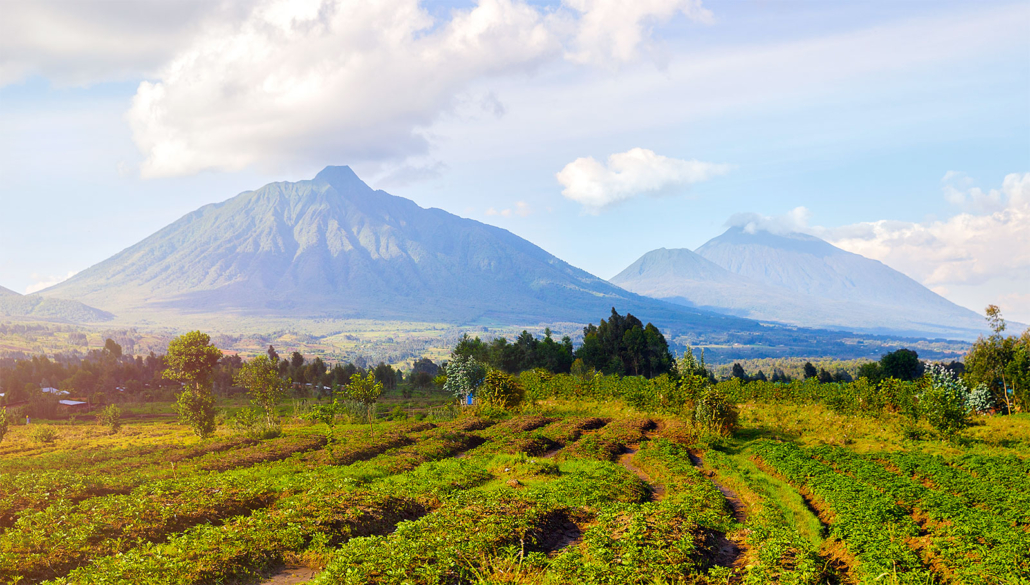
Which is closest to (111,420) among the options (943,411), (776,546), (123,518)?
(123,518)

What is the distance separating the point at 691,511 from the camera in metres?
15.2

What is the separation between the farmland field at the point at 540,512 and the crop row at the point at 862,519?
6 centimetres

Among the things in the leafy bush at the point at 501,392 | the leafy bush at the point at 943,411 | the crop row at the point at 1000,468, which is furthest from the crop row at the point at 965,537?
the leafy bush at the point at 501,392

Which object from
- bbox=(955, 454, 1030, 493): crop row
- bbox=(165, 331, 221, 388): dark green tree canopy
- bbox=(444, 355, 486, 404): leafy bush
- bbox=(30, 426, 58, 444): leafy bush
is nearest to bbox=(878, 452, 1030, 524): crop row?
bbox=(955, 454, 1030, 493): crop row

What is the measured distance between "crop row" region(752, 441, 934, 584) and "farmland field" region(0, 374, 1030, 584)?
6cm

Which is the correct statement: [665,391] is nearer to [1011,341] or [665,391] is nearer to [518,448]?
[518,448]

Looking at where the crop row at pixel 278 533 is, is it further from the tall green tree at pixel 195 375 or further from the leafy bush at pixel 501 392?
the leafy bush at pixel 501 392

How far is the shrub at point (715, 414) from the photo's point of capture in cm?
2794

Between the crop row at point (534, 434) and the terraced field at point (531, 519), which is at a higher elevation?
the terraced field at point (531, 519)

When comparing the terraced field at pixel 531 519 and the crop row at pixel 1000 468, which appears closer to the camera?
the terraced field at pixel 531 519

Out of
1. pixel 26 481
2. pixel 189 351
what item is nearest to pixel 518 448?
pixel 26 481

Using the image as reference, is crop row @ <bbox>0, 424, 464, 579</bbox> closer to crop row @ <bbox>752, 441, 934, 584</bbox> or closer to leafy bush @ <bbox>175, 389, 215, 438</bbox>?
crop row @ <bbox>752, 441, 934, 584</bbox>

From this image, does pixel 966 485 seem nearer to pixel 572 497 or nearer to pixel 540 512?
pixel 572 497

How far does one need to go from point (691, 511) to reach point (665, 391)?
20781mm
